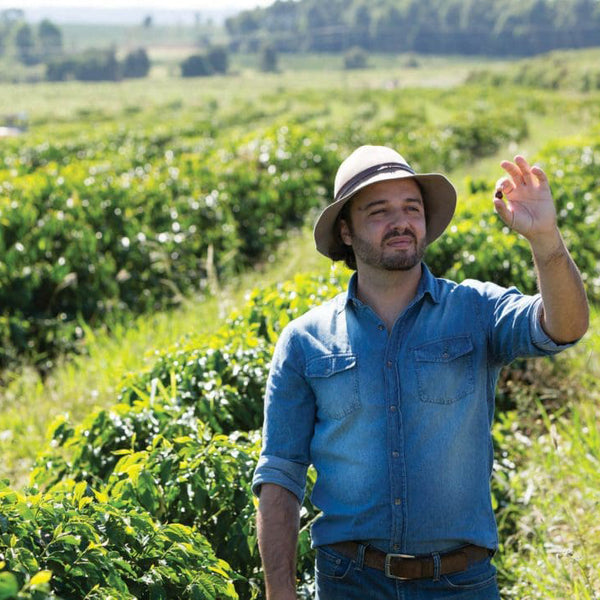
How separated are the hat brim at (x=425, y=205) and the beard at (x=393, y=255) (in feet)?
0.58

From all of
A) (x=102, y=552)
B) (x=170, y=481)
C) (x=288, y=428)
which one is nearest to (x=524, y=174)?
(x=288, y=428)

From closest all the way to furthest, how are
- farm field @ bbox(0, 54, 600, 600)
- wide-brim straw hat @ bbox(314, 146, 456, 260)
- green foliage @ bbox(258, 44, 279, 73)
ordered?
farm field @ bbox(0, 54, 600, 600)
wide-brim straw hat @ bbox(314, 146, 456, 260)
green foliage @ bbox(258, 44, 279, 73)

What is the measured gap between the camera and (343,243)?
3293mm

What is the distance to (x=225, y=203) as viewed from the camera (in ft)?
38.3

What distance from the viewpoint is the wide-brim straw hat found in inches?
118

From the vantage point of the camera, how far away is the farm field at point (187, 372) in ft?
9.50

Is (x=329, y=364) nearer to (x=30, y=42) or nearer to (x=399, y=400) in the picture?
(x=399, y=400)

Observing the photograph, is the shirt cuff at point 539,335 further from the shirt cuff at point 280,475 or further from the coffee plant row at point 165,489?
the coffee plant row at point 165,489

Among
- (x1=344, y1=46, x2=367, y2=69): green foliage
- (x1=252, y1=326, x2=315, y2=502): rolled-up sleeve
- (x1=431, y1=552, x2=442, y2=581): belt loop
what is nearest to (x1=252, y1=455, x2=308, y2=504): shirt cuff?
(x1=252, y1=326, x2=315, y2=502): rolled-up sleeve

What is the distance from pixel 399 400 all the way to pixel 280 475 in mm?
439

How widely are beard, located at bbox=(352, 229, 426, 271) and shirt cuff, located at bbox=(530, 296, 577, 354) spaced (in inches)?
16.0

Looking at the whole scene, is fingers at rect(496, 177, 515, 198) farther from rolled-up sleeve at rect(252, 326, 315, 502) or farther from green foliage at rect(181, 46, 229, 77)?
green foliage at rect(181, 46, 229, 77)

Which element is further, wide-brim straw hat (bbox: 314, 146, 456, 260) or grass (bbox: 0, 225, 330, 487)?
grass (bbox: 0, 225, 330, 487)

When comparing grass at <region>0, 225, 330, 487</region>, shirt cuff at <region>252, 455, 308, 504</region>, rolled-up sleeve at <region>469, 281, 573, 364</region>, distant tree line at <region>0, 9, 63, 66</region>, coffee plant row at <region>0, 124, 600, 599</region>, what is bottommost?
grass at <region>0, 225, 330, 487</region>
